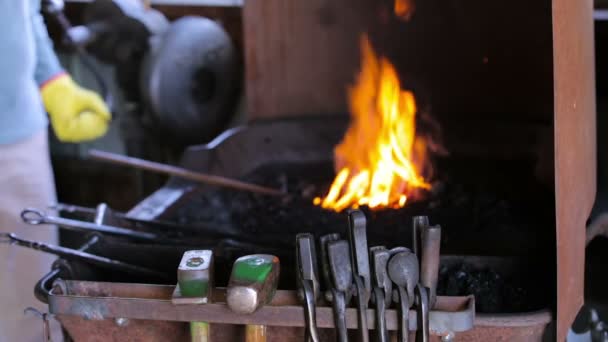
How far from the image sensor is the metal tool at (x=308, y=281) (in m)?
0.90

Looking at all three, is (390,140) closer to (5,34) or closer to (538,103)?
Answer: (538,103)

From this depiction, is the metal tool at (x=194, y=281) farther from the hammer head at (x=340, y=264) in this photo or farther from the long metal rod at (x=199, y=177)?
the long metal rod at (x=199, y=177)

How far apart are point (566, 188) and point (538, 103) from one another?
4.18 ft

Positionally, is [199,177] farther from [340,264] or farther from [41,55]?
[340,264]

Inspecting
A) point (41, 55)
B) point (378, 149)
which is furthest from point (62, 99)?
point (378, 149)

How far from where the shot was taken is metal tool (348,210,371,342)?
88cm

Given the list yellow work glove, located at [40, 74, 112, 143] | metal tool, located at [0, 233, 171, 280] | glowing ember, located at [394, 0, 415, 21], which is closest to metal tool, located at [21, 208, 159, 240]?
metal tool, located at [0, 233, 171, 280]

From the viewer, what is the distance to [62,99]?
1.96m

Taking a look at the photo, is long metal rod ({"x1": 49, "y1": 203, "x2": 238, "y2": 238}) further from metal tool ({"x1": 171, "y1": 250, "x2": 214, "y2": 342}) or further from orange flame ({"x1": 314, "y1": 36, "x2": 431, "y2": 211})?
metal tool ({"x1": 171, "y1": 250, "x2": 214, "y2": 342})

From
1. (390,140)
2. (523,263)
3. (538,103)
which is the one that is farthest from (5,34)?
(538,103)

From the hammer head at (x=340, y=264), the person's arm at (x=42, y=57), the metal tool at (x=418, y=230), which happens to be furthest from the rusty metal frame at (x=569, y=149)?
the person's arm at (x=42, y=57)

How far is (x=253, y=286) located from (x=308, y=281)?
0.25ft

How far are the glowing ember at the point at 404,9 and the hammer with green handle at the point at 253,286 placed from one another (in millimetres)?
1433

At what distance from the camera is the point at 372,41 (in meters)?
2.25
